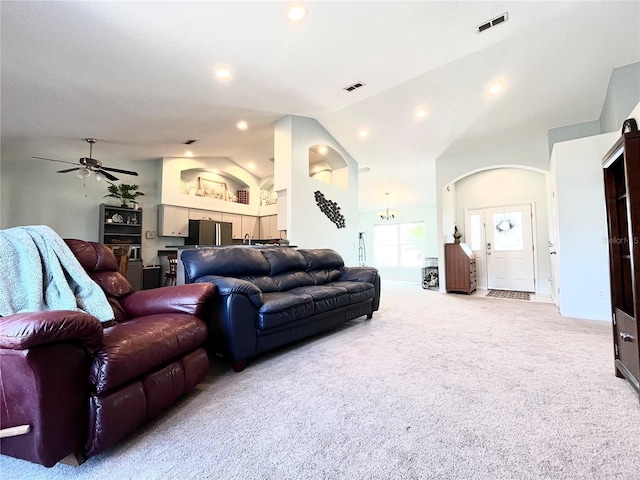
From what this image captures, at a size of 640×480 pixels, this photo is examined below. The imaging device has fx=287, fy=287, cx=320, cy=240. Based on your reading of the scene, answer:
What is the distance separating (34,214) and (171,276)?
2.44m

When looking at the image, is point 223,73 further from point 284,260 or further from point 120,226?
point 120,226

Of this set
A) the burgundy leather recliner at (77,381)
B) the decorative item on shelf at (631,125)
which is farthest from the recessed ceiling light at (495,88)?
the burgundy leather recliner at (77,381)

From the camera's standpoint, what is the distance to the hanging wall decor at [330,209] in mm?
5507

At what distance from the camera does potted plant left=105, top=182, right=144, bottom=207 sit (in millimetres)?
5738

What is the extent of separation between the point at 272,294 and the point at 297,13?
266 centimetres

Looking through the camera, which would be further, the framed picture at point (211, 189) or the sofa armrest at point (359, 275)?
the framed picture at point (211, 189)

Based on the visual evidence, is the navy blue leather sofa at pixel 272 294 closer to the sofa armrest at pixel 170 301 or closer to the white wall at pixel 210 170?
the sofa armrest at pixel 170 301

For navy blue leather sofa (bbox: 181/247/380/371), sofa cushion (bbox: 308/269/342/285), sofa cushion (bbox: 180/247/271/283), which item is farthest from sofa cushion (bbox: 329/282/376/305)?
sofa cushion (bbox: 180/247/271/283)

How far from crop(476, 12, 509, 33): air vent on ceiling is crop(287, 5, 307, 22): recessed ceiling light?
2.07 meters

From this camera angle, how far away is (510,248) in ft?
21.3

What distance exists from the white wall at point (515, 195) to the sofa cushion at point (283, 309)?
18.9 feet

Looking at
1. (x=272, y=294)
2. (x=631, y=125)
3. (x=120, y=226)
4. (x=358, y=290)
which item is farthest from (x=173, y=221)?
(x=631, y=125)

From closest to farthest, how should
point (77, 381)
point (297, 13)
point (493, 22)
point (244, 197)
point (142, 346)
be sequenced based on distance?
point (77, 381)
point (142, 346)
point (297, 13)
point (493, 22)
point (244, 197)

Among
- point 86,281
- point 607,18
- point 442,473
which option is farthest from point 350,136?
point 442,473
